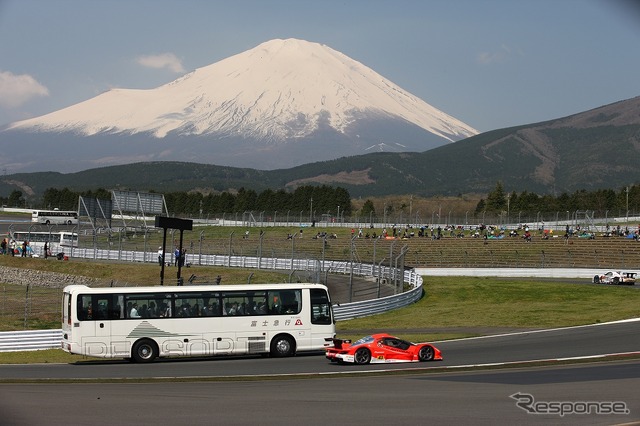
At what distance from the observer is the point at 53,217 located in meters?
146

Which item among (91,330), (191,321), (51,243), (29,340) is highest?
(51,243)

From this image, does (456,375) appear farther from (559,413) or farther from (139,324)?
(139,324)

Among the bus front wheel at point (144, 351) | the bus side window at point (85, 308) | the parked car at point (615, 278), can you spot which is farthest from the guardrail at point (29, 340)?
the parked car at point (615, 278)

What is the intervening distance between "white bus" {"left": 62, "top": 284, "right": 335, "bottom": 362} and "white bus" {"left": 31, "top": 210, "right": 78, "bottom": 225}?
11199cm

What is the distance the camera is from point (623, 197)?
Answer: 162m

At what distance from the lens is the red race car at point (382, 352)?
30500 millimetres

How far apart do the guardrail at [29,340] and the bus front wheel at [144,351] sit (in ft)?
24.4

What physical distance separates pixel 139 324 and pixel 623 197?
141950 millimetres

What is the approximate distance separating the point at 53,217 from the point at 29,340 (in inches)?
4404

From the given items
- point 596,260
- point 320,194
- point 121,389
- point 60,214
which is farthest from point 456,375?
point 320,194

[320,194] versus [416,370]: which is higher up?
[320,194]

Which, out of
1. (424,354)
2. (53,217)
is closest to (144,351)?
(424,354)

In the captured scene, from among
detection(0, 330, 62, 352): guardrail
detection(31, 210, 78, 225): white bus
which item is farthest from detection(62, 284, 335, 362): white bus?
detection(31, 210, 78, 225): white bus

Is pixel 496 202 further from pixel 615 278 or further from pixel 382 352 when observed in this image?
pixel 382 352
